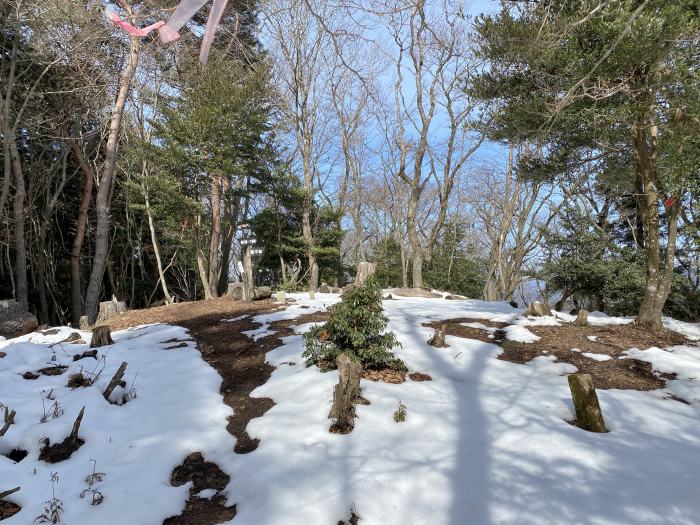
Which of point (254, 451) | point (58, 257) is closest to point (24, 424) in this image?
point (254, 451)

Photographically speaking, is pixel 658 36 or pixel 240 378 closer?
pixel 658 36

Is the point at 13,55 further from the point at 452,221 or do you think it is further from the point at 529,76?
the point at 452,221

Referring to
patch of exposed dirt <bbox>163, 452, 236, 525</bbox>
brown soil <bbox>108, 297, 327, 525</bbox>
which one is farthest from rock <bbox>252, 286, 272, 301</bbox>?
patch of exposed dirt <bbox>163, 452, 236, 525</bbox>

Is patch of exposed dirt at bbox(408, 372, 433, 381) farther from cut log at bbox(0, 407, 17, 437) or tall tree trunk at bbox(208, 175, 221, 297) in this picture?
tall tree trunk at bbox(208, 175, 221, 297)

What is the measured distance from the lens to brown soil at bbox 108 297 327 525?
2395mm

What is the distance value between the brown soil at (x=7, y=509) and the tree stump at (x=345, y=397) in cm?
194

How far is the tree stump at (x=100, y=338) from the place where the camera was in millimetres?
5520

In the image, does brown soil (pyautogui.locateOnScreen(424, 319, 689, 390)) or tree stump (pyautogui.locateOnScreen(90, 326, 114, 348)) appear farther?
tree stump (pyautogui.locateOnScreen(90, 326, 114, 348))

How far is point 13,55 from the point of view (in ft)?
28.7

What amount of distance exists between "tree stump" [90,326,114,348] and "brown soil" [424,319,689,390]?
16.0ft

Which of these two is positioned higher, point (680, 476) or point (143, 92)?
point (143, 92)

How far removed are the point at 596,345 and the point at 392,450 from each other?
385cm

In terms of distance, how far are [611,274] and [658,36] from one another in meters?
6.66

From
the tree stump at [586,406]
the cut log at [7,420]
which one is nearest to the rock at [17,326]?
the cut log at [7,420]
